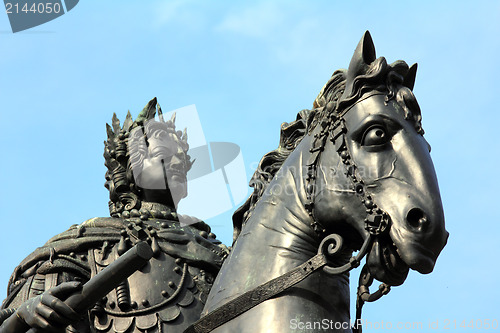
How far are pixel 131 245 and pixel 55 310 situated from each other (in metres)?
1.68

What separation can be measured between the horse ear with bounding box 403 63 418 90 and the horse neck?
3.10 ft

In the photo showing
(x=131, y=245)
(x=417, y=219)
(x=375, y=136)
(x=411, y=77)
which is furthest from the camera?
(x=131, y=245)

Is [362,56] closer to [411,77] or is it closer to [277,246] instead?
[411,77]

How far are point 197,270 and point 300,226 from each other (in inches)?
91.2

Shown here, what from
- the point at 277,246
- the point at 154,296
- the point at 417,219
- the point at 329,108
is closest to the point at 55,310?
the point at 154,296

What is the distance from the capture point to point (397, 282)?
22.7ft

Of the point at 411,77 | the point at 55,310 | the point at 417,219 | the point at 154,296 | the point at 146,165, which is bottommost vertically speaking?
the point at 417,219

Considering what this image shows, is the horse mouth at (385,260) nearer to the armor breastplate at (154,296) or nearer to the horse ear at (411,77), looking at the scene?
the horse ear at (411,77)

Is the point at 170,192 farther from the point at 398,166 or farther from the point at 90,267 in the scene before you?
the point at 398,166

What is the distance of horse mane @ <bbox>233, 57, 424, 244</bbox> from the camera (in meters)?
7.41

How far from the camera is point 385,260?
679 centimetres

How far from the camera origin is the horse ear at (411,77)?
25.4 feet

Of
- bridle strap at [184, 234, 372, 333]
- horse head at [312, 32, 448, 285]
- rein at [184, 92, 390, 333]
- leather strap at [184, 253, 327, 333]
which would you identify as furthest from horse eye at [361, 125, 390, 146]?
leather strap at [184, 253, 327, 333]

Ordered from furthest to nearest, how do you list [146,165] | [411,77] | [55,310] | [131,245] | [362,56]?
1. [146,165]
2. [131,245]
3. [411,77]
4. [55,310]
5. [362,56]
